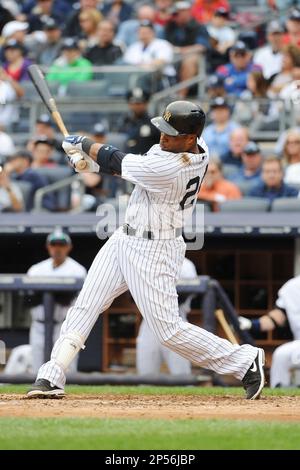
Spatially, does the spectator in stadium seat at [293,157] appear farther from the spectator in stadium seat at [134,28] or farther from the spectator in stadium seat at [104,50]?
the spectator in stadium seat at [134,28]

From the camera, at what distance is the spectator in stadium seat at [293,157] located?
12273 mm

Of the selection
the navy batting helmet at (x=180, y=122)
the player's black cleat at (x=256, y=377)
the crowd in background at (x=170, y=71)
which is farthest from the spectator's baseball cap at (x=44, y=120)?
the player's black cleat at (x=256, y=377)

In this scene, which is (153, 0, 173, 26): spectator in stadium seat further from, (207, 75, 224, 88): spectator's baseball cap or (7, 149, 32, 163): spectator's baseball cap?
(7, 149, 32, 163): spectator's baseball cap

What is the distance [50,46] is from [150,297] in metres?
9.37

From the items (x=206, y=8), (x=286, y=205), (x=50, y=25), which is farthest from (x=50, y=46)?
(x=286, y=205)

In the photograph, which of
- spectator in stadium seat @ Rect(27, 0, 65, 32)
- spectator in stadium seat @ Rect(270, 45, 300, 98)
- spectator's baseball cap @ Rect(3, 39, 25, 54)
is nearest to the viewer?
spectator in stadium seat @ Rect(270, 45, 300, 98)

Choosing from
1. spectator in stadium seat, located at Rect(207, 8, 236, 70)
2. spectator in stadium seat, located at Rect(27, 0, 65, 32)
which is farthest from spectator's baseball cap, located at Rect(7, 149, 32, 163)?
spectator in stadium seat, located at Rect(27, 0, 65, 32)

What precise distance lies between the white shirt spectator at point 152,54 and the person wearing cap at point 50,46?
120cm

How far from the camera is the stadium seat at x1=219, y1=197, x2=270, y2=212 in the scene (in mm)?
11984

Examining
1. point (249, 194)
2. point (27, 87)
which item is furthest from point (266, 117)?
point (27, 87)

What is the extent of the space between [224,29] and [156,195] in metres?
8.59

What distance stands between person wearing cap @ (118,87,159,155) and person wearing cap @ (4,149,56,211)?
3.17ft

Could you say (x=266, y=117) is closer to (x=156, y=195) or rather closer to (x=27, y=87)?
(x=27, y=87)

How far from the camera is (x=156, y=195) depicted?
285 inches
